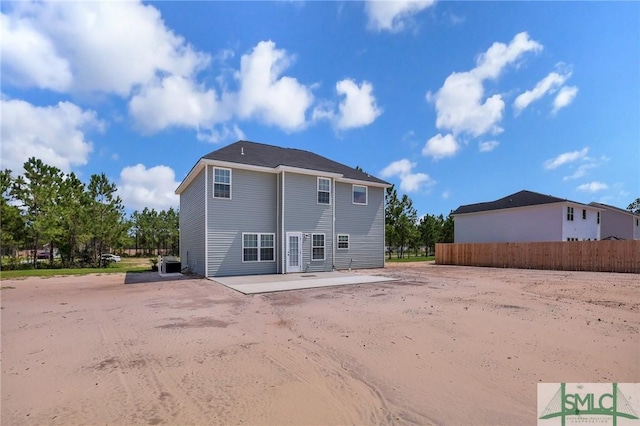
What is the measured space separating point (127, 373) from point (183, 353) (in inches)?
33.0

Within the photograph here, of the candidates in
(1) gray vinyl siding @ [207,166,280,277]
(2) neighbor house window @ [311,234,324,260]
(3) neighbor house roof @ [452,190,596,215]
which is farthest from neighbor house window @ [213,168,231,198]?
(3) neighbor house roof @ [452,190,596,215]

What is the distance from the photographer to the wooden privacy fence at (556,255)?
1717 cm

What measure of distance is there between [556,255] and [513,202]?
1044 cm

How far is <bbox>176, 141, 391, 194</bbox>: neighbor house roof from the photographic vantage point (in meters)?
15.8

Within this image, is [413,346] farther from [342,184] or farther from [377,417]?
[342,184]

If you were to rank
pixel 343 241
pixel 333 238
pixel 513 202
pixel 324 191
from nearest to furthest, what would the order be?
pixel 324 191, pixel 333 238, pixel 343 241, pixel 513 202

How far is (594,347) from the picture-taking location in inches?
196

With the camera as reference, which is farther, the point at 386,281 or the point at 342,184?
the point at 342,184

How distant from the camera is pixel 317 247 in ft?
58.4

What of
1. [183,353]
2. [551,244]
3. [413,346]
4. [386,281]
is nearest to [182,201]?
[386,281]

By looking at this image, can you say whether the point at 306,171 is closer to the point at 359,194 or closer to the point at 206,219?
the point at 359,194

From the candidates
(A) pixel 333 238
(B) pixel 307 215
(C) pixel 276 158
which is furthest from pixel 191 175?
(A) pixel 333 238

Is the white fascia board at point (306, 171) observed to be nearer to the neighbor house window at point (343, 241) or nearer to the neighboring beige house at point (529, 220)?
the neighbor house window at point (343, 241)

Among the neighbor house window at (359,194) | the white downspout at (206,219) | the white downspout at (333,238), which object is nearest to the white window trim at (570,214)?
the neighbor house window at (359,194)
